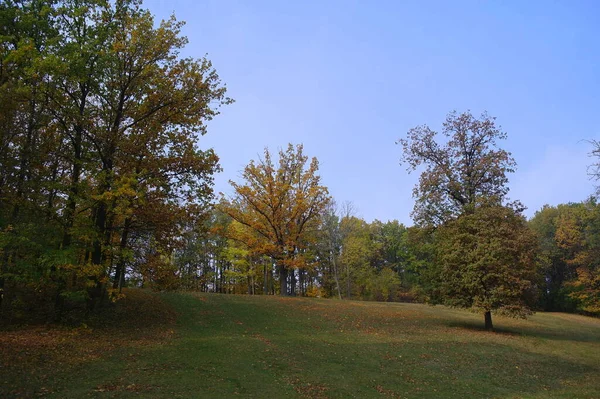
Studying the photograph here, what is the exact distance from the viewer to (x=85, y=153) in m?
16.5

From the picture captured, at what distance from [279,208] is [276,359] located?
20.6 meters

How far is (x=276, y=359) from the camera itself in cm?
1332

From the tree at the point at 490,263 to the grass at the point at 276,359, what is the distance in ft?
6.36

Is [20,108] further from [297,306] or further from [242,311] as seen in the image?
[297,306]

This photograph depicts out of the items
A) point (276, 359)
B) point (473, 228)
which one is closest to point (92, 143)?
point (276, 359)

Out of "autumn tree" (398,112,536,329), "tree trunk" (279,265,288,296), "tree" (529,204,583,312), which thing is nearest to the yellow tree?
"tree trunk" (279,265,288,296)

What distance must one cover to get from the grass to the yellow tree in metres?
10.6

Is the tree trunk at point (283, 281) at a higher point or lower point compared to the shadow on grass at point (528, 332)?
higher

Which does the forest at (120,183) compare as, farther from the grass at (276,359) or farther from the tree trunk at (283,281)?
the tree trunk at (283,281)

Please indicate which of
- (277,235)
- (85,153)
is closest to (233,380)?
(85,153)

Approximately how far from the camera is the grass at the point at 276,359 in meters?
9.96

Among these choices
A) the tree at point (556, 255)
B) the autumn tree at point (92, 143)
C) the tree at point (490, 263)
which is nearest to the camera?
the autumn tree at point (92, 143)

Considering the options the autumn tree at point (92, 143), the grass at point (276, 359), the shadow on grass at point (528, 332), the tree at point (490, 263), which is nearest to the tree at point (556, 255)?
the shadow on grass at point (528, 332)

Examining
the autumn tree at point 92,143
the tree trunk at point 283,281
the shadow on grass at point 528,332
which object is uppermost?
the autumn tree at point 92,143
